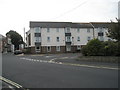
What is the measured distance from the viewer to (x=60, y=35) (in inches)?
2303

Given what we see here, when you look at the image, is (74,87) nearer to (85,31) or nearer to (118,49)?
(118,49)

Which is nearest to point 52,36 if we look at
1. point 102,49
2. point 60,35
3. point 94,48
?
point 60,35

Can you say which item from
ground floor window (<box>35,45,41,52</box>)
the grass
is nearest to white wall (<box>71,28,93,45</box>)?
ground floor window (<box>35,45,41,52</box>)

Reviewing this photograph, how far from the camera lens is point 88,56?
22.0 m

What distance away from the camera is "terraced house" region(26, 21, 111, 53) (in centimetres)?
5688

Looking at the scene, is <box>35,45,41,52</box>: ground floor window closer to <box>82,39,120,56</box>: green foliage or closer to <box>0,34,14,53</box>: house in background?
<box>82,39,120,56</box>: green foliage

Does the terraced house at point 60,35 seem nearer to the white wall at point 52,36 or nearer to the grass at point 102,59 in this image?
the white wall at point 52,36

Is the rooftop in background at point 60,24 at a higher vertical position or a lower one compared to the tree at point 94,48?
higher

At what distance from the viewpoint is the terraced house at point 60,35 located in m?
56.9

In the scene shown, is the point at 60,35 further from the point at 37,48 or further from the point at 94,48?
the point at 94,48

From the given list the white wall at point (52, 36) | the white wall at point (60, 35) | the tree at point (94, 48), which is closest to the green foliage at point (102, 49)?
the tree at point (94, 48)

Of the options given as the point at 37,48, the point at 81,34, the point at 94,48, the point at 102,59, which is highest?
the point at 81,34

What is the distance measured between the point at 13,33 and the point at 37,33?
163ft

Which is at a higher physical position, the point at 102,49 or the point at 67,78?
the point at 102,49
